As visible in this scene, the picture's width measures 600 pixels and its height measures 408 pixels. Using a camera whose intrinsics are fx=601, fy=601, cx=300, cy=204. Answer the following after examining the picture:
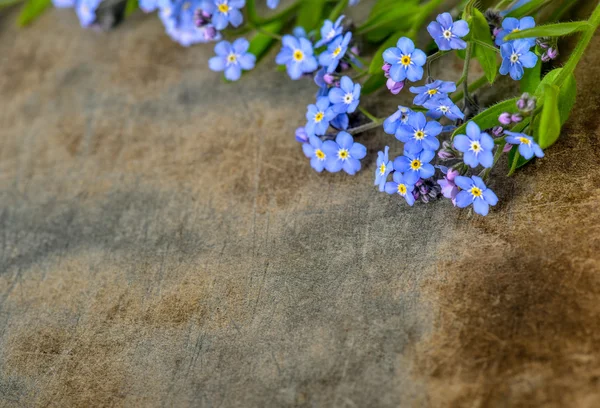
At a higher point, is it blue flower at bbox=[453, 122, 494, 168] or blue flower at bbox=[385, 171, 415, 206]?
blue flower at bbox=[453, 122, 494, 168]

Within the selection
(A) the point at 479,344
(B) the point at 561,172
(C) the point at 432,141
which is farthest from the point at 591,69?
(A) the point at 479,344

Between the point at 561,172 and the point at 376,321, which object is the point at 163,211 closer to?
the point at 376,321

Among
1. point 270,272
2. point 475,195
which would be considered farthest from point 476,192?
point 270,272

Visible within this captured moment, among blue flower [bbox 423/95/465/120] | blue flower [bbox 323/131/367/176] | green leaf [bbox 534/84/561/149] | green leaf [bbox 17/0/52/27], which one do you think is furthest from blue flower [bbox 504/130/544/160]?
green leaf [bbox 17/0/52/27]

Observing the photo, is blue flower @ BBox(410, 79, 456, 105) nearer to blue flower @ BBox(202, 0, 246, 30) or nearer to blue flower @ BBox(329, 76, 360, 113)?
blue flower @ BBox(329, 76, 360, 113)

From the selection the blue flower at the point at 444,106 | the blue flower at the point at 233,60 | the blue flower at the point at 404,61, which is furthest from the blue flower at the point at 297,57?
the blue flower at the point at 444,106
